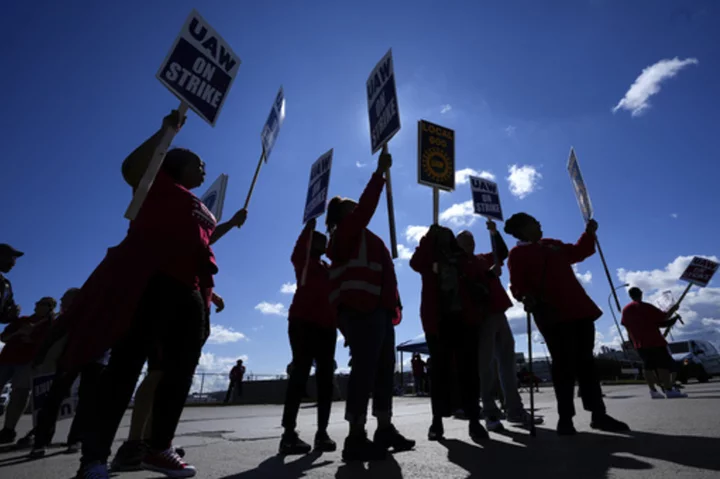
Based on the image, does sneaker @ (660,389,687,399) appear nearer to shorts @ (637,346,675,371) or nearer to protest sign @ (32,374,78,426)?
shorts @ (637,346,675,371)

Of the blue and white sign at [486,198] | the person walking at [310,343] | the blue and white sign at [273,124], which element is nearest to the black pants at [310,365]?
the person walking at [310,343]

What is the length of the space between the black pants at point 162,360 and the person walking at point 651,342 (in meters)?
8.14

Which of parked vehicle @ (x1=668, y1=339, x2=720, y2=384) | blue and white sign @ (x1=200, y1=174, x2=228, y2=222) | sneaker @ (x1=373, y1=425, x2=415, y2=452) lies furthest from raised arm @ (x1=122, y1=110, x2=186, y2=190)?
parked vehicle @ (x1=668, y1=339, x2=720, y2=384)

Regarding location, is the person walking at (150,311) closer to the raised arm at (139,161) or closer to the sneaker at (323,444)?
the raised arm at (139,161)

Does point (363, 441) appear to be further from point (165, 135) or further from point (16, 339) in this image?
point (16, 339)

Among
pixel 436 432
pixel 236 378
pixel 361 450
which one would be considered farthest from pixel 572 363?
pixel 236 378

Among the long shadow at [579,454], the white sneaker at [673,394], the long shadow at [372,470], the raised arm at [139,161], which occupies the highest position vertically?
the raised arm at [139,161]

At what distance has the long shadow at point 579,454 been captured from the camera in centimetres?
215

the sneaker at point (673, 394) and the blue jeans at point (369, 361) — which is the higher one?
the blue jeans at point (369, 361)

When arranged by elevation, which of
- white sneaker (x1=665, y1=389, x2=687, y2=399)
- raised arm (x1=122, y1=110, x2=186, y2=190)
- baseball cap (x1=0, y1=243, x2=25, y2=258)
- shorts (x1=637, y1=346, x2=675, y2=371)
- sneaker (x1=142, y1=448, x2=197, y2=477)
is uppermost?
baseball cap (x1=0, y1=243, x2=25, y2=258)

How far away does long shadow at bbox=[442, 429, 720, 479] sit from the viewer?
2.15 metres

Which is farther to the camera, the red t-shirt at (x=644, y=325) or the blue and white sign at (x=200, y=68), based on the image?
the red t-shirt at (x=644, y=325)

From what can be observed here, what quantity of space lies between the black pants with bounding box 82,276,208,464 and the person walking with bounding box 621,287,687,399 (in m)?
8.14

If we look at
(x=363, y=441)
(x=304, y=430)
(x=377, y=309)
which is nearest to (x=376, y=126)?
(x=377, y=309)
